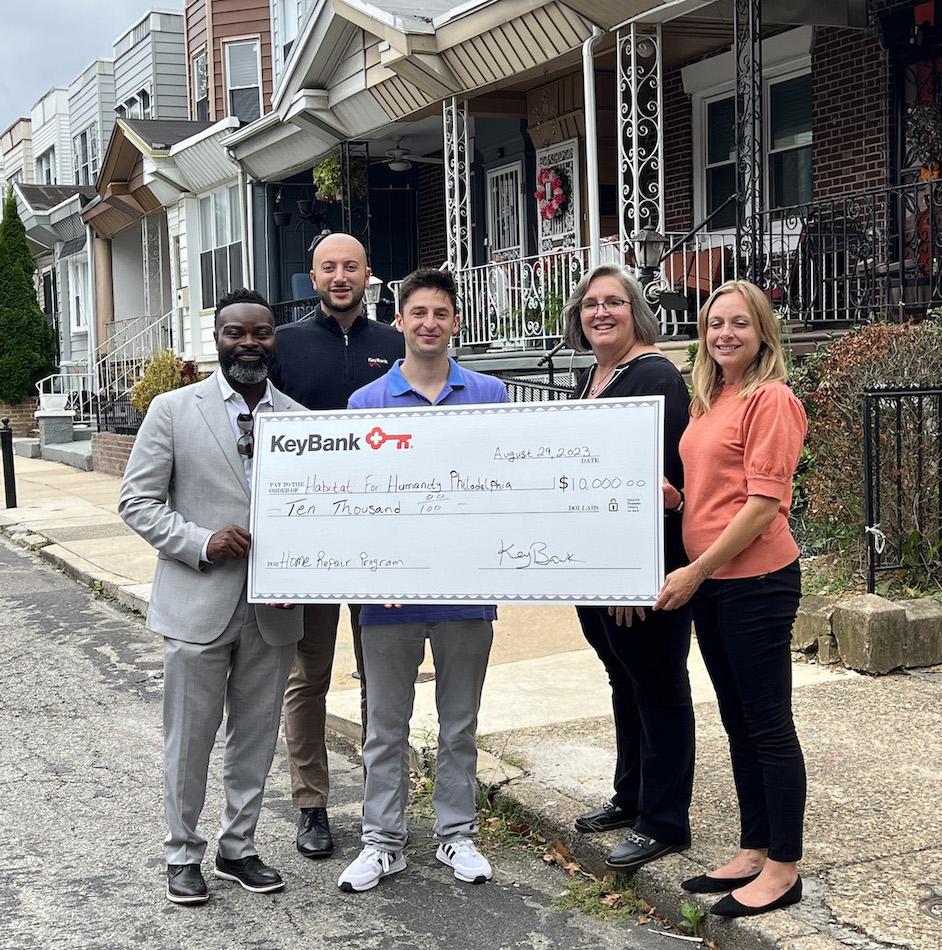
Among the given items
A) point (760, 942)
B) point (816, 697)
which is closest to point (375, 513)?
point (760, 942)

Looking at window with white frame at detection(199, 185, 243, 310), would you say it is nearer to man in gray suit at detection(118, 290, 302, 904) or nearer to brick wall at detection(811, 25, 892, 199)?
brick wall at detection(811, 25, 892, 199)

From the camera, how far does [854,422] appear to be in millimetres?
7148

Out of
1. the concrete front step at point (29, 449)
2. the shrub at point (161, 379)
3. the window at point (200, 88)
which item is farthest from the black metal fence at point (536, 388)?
the window at point (200, 88)

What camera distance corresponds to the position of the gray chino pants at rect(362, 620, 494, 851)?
4191 mm

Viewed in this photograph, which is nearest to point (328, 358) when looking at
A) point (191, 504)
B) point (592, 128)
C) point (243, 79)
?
point (191, 504)

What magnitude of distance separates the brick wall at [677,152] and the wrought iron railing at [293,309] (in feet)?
17.3

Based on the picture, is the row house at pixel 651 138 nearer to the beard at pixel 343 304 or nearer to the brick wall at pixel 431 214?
the brick wall at pixel 431 214

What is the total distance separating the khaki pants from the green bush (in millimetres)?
25370

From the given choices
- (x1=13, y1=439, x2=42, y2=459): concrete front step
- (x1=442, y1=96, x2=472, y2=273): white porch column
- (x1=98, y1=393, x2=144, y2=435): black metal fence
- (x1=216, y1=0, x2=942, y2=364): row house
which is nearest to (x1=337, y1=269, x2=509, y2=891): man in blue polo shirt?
(x1=216, y1=0, x2=942, y2=364): row house

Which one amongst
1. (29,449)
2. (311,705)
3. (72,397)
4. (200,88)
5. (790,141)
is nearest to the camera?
(311,705)

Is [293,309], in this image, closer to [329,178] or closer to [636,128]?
[329,178]

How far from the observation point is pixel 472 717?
167 inches

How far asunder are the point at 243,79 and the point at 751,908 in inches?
923

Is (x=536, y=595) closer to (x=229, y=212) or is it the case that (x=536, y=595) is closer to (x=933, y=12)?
(x=933, y=12)
